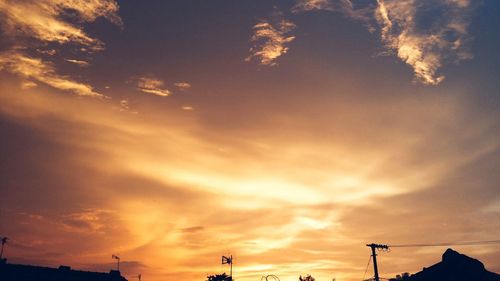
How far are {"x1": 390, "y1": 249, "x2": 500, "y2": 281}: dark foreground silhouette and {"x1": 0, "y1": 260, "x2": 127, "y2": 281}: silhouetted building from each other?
48.3 meters

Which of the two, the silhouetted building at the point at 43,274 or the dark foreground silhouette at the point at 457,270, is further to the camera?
the silhouetted building at the point at 43,274

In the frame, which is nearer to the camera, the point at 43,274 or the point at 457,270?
the point at 457,270

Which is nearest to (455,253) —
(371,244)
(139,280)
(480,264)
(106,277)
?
(480,264)

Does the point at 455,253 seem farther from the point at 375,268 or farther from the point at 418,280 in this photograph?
the point at 375,268

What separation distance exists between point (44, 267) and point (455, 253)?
54.8 meters

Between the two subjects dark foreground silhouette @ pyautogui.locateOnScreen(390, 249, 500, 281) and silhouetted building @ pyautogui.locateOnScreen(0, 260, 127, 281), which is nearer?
dark foreground silhouette @ pyautogui.locateOnScreen(390, 249, 500, 281)

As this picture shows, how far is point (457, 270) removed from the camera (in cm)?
3828

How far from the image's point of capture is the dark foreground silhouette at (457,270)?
37.4m

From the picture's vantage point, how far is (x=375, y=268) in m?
38.2

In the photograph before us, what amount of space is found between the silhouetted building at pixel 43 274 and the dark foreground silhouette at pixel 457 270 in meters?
48.3

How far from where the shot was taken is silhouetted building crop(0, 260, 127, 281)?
49.9 meters

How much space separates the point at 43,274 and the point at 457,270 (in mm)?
54254

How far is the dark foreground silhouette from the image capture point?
37.4 m

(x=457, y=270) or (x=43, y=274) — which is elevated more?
(x=457, y=270)
